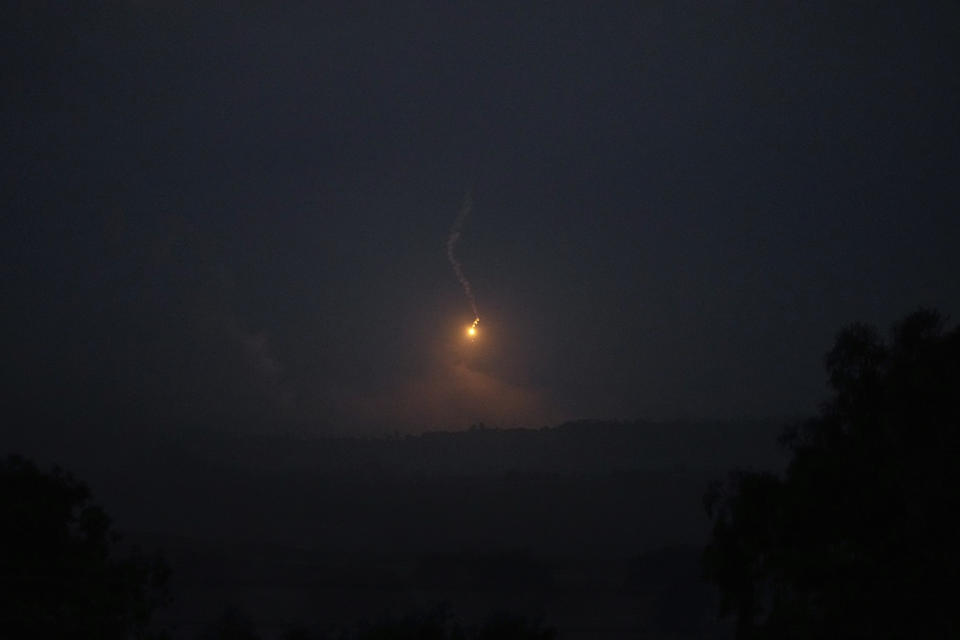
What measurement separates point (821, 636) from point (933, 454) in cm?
375

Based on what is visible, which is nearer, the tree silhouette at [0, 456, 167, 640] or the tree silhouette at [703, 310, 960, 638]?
the tree silhouette at [703, 310, 960, 638]

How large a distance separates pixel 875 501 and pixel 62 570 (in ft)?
56.4

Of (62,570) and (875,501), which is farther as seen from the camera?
(62,570)

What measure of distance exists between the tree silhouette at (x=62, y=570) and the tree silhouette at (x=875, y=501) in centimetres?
1395

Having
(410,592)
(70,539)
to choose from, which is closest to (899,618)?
(70,539)

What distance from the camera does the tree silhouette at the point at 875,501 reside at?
50.2 ft

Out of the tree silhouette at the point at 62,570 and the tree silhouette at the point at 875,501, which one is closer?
the tree silhouette at the point at 875,501

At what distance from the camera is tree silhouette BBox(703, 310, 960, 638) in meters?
15.3

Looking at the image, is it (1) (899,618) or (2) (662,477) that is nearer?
(1) (899,618)

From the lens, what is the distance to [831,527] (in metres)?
16.9

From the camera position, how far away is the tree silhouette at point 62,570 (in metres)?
19.0

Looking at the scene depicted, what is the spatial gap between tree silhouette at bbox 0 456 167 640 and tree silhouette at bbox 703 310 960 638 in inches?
549

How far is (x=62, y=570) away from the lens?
2044 centimetres

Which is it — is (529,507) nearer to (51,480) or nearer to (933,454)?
(51,480)
